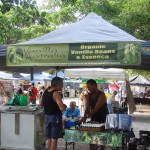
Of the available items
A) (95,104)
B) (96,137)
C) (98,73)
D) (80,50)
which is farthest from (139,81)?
(96,137)

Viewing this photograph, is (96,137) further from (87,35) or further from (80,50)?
(87,35)

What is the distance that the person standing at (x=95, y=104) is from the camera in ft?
21.1

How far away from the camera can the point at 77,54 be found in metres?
5.55

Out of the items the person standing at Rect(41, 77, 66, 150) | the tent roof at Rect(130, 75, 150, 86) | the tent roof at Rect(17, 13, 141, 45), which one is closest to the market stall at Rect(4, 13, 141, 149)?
the tent roof at Rect(17, 13, 141, 45)

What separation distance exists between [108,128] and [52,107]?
1.22 m

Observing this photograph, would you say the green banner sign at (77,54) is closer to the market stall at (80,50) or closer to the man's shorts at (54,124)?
the market stall at (80,50)

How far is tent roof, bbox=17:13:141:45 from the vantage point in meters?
5.78

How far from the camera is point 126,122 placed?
544cm

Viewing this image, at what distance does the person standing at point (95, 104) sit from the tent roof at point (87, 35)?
0.92 m

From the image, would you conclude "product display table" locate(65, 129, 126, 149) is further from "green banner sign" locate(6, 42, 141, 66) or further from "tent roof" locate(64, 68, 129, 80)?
"tent roof" locate(64, 68, 129, 80)

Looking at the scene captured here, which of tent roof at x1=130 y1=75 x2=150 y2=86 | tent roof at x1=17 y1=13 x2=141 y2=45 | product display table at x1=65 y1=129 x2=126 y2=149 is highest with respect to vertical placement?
tent roof at x1=17 y1=13 x2=141 y2=45

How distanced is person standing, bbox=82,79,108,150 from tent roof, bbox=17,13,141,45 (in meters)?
0.92

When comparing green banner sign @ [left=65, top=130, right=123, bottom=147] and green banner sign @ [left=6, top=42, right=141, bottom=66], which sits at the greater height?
green banner sign @ [left=6, top=42, right=141, bottom=66]

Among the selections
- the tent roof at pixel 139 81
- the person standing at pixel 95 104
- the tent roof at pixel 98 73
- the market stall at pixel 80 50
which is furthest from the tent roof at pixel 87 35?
the tent roof at pixel 139 81
